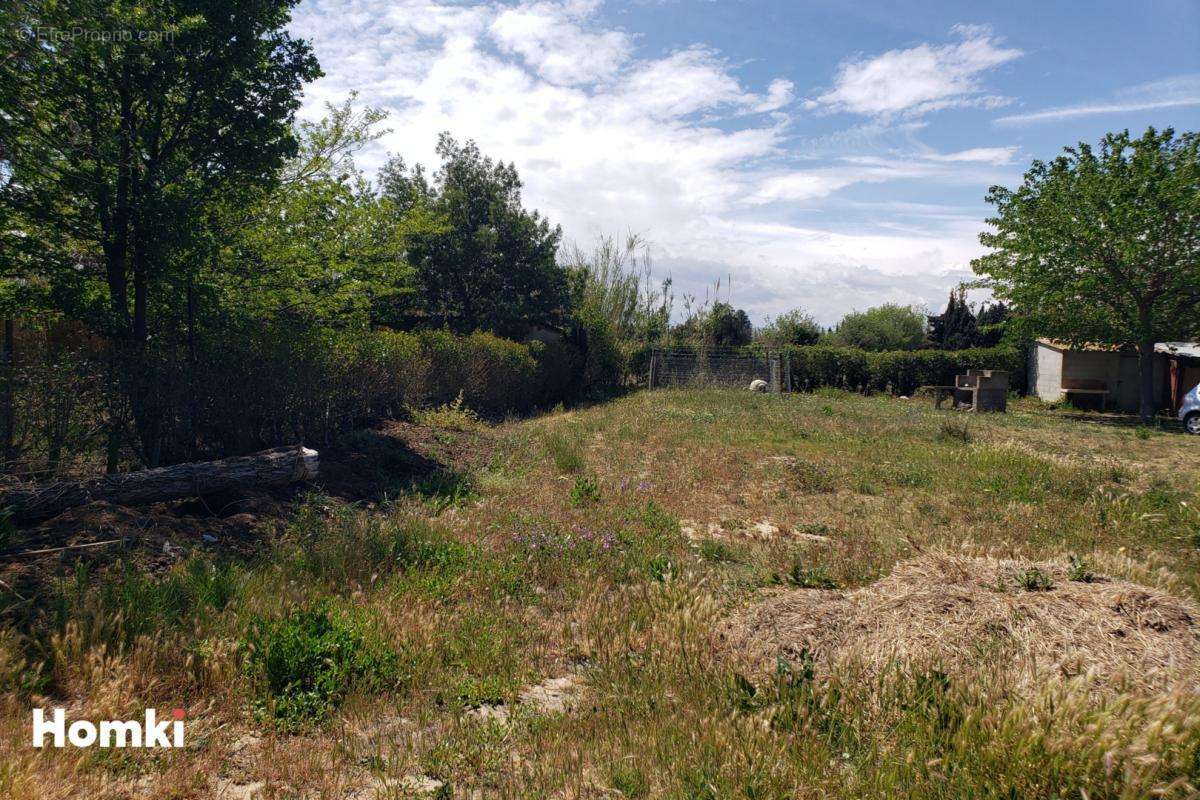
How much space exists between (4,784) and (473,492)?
574cm

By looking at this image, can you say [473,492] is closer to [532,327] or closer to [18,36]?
[18,36]

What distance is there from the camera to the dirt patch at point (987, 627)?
339 cm

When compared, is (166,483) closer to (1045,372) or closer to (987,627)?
(987,627)

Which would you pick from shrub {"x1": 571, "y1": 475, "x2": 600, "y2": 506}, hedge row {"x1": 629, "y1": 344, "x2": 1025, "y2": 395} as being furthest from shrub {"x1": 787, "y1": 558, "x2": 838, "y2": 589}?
hedge row {"x1": 629, "y1": 344, "x2": 1025, "y2": 395}

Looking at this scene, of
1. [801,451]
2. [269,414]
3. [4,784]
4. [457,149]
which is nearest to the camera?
[4,784]

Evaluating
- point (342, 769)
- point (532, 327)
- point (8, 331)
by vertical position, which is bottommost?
point (342, 769)

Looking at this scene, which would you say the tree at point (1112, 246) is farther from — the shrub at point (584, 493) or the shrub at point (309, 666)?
the shrub at point (309, 666)

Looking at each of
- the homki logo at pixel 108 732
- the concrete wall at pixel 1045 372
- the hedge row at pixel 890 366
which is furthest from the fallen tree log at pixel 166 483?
the concrete wall at pixel 1045 372

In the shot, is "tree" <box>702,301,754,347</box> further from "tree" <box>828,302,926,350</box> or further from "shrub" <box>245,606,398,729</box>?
"shrub" <box>245,606,398,729</box>

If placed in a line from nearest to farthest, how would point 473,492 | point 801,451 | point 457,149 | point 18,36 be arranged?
point 18,36, point 473,492, point 801,451, point 457,149

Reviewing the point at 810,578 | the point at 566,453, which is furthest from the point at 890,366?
the point at 810,578

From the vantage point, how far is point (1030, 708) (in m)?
2.98

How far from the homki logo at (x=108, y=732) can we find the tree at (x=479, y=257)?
71.3 feet

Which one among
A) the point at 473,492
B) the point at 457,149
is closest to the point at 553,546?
the point at 473,492
